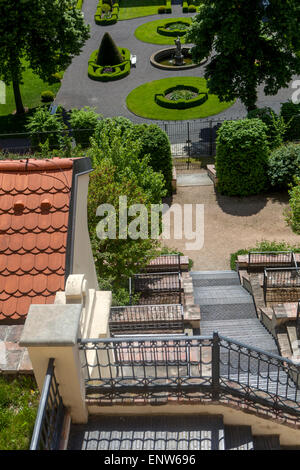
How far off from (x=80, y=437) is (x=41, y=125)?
22.0 metres

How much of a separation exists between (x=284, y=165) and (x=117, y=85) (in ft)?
59.3

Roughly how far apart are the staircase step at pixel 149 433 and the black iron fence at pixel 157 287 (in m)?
9.44

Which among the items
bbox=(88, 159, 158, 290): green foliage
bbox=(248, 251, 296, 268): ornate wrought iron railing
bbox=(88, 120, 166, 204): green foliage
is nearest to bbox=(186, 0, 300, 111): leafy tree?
bbox=(88, 120, 166, 204): green foliage

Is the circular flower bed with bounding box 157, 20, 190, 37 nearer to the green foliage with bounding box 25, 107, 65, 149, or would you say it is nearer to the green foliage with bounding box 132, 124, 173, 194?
the green foliage with bounding box 25, 107, 65, 149

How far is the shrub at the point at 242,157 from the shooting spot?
22.6m

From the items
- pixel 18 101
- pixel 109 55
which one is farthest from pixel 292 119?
pixel 18 101

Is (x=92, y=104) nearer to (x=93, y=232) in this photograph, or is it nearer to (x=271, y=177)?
(x=271, y=177)

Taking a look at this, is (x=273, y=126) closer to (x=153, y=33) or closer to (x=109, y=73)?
(x=109, y=73)

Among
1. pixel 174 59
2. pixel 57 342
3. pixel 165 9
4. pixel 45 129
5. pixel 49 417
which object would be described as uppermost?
pixel 57 342

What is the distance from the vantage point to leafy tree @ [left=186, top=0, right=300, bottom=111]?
80.3 ft

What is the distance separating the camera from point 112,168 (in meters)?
16.2

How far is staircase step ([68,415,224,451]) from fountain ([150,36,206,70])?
34098 mm

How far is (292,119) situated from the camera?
1024 inches
